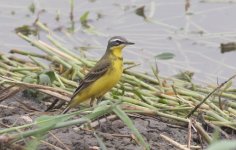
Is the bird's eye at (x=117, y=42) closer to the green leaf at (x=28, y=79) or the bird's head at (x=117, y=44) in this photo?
the bird's head at (x=117, y=44)

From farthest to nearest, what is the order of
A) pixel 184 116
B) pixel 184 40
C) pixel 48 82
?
pixel 184 40 → pixel 48 82 → pixel 184 116

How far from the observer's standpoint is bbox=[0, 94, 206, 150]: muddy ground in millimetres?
6648

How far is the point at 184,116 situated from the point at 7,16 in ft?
20.2

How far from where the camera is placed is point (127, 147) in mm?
6797

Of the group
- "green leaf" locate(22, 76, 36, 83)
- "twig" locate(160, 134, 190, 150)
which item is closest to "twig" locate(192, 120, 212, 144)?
"twig" locate(160, 134, 190, 150)

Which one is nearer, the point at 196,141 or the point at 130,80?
the point at 196,141

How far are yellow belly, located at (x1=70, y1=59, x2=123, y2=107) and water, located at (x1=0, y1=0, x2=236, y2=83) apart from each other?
2742mm

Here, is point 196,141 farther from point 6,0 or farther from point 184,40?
point 6,0

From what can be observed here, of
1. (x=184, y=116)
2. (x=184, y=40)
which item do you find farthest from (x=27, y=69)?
(x=184, y=40)

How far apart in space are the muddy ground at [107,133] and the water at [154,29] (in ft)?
10.0

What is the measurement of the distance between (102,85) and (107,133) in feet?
3.24

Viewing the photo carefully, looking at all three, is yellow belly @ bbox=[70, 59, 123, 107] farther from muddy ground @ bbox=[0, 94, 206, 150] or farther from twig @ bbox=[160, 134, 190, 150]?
twig @ bbox=[160, 134, 190, 150]

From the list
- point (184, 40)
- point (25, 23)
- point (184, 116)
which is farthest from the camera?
point (25, 23)

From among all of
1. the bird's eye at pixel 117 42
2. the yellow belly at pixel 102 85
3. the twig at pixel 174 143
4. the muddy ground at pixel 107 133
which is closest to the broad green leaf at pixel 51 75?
the muddy ground at pixel 107 133
